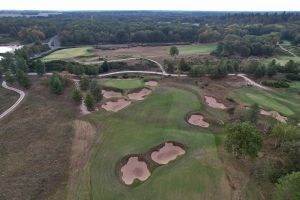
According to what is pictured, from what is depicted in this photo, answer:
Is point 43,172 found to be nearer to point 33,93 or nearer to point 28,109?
point 28,109

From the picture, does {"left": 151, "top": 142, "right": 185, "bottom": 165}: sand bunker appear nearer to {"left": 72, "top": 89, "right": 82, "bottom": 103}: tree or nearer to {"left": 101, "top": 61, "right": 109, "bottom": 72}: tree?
{"left": 72, "top": 89, "right": 82, "bottom": 103}: tree

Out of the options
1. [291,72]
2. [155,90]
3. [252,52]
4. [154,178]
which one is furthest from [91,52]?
[154,178]

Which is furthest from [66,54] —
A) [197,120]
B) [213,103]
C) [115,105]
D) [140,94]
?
[197,120]

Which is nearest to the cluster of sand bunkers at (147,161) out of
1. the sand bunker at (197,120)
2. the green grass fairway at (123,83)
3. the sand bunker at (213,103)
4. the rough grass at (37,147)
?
the sand bunker at (197,120)

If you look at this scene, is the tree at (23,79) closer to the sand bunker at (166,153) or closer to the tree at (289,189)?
the sand bunker at (166,153)

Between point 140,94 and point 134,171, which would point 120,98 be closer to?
point 140,94

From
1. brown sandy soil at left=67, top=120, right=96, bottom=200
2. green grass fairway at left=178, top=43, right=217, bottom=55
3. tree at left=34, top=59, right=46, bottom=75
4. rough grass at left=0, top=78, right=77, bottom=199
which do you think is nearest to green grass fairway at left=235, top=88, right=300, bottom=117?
brown sandy soil at left=67, top=120, right=96, bottom=200
